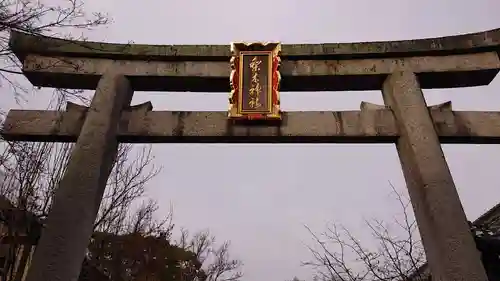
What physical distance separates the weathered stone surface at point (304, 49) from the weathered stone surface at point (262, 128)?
1.02 meters

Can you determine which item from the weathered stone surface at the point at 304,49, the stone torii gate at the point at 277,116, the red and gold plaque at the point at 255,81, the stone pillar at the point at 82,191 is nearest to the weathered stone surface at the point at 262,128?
the stone torii gate at the point at 277,116

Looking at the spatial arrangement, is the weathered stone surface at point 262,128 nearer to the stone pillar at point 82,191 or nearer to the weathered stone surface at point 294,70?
the stone pillar at point 82,191

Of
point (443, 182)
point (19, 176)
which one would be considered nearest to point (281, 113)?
point (443, 182)

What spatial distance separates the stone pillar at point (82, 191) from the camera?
17.0 ft

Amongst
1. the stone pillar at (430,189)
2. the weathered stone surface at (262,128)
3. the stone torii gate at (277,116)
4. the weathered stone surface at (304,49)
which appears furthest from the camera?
the weathered stone surface at (304,49)

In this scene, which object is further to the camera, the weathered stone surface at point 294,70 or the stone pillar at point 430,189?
the weathered stone surface at point 294,70

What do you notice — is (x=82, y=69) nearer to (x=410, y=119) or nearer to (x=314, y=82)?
(x=314, y=82)

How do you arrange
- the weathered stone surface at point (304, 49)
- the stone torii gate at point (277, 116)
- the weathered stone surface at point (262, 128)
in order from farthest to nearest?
the weathered stone surface at point (304, 49)
the weathered stone surface at point (262, 128)
the stone torii gate at point (277, 116)

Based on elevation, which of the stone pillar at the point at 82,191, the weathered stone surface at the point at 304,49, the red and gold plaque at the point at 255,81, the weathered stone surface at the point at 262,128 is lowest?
the stone pillar at the point at 82,191

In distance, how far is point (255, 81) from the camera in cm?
679

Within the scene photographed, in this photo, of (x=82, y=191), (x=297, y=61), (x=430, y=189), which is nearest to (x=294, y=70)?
(x=297, y=61)

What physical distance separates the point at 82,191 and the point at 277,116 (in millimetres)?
3034

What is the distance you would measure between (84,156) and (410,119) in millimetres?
4891

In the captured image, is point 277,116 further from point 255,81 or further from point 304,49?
point 304,49
